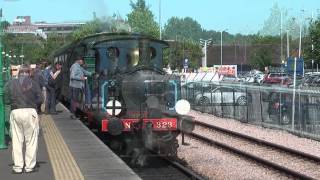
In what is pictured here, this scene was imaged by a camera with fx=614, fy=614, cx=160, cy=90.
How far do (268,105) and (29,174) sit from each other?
14.7 metres

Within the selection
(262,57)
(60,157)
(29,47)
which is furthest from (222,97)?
(29,47)

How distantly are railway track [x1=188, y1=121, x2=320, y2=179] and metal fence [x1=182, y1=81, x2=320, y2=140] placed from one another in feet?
7.43

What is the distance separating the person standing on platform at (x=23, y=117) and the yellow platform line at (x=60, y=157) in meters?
0.53

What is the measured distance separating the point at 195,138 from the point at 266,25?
125 m

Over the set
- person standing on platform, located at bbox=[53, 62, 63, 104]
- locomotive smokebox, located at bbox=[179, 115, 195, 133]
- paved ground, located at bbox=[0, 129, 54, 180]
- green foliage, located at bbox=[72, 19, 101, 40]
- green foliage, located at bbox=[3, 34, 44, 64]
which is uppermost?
green foliage, located at bbox=[3, 34, 44, 64]

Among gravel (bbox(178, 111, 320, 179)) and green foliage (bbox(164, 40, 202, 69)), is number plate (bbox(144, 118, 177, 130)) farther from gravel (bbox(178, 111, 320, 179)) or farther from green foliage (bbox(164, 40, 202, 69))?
green foliage (bbox(164, 40, 202, 69))

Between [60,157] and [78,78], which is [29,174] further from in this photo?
[78,78]

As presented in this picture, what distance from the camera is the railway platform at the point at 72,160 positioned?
9305 millimetres

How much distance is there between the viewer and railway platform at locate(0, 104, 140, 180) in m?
9.30

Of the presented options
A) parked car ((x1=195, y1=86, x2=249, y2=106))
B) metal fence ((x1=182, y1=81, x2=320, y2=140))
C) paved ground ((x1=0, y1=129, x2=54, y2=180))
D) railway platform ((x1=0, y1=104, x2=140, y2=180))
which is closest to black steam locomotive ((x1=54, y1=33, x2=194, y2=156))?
railway platform ((x1=0, y1=104, x2=140, y2=180))

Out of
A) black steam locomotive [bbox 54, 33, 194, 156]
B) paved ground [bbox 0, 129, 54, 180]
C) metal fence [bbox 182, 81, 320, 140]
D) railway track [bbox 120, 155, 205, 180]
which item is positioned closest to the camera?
paved ground [bbox 0, 129, 54, 180]

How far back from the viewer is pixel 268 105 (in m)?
22.9

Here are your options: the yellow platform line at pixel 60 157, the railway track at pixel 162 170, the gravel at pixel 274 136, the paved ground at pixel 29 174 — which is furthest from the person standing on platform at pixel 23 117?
the gravel at pixel 274 136

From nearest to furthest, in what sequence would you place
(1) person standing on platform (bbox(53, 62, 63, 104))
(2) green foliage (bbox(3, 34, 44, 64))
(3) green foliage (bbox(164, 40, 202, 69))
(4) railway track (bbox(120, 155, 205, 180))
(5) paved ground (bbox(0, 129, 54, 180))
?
(5) paved ground (bbox(0, 129, 54, 180)) → (4) railway track (bbox(120, 155, 205, 180)) → (1) person standing on platform (bbox(53, 62, 63, 104)) → (3) green foliage (bbox(164, 40, 202, 69)) → (2) green foliage (bbox(3, 34, 44, 64))
